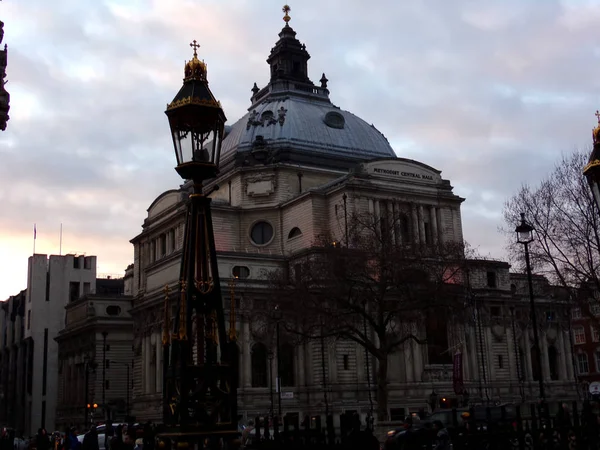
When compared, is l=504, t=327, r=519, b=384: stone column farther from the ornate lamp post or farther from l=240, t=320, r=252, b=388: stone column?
the ornate lamp post

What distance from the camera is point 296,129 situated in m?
81.2

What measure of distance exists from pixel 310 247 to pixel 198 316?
4960 centimetres

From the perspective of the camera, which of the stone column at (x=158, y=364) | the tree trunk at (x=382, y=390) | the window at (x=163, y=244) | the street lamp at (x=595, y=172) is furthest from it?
the window at (x=163, y=244)

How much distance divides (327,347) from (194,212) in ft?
160

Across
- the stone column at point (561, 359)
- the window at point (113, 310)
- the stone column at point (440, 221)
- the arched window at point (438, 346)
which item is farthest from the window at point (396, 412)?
the window at point (113, 310)

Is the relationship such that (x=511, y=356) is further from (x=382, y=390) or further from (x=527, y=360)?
(x=382, y=390)

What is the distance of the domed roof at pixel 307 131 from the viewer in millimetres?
80500

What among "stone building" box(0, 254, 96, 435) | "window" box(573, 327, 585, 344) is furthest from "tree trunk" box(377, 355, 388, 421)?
"stone building" box(0, 254, 96, 435)

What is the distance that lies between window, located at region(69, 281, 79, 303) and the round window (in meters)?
36.4

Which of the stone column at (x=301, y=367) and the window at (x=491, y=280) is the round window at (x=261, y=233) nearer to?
the stone column at (x=301, y=367)

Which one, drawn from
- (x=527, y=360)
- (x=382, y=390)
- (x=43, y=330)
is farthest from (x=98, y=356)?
(x=382, y=390)

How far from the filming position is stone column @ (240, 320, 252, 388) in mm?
60491

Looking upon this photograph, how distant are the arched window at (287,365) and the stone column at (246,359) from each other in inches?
118

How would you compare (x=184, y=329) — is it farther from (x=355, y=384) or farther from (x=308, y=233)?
(x=308, y=233)
